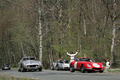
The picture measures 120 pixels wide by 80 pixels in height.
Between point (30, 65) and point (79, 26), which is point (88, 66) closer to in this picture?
point (30, 65)

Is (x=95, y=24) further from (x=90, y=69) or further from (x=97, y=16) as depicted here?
(x=90, y=69)

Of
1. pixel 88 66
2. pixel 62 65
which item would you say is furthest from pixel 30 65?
pixel 88 66

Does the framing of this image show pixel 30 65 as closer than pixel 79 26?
Yes

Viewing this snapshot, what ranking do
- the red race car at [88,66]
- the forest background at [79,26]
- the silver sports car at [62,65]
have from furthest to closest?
the forest background at [79,26] < the silver sports car at [62,65] < the red race car at [88,66]

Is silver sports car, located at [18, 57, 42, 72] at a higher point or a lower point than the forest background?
lower

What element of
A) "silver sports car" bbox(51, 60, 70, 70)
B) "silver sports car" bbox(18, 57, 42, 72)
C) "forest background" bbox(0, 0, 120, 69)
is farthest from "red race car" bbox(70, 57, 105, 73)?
"silver sports car" bbox(51, 60, 70, 70)

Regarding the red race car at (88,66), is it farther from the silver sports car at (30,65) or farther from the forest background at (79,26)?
the forest background at (79,26)

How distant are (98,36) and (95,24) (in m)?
2.09

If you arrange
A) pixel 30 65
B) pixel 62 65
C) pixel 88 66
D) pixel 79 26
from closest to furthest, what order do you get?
1. pixel 88 66
2. pixel 30 65
3. pixel 62 65
4. pixel 79 26

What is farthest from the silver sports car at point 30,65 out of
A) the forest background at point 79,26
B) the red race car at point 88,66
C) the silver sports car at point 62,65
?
the forest background at point 79,26

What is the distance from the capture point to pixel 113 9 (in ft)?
98.3

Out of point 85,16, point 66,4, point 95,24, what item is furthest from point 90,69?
point 66,4

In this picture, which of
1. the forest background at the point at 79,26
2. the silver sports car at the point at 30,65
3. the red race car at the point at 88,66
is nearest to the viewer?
the red race car at the point at 88,66

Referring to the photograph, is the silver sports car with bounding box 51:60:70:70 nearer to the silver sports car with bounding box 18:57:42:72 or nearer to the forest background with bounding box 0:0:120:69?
the forest background with bounding box 0:0:120:69
